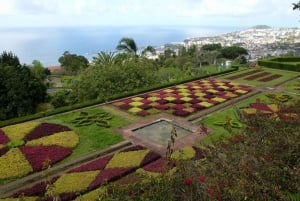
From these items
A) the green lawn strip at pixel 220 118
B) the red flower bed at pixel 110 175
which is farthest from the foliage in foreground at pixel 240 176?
the green lawn strip at pixel 220 118

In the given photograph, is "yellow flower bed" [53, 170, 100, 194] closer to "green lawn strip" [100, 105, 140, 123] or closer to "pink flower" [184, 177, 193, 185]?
"pink flower" [184, 177, 193, 185]

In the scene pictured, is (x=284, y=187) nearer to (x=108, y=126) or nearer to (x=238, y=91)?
(x=108, y=126)

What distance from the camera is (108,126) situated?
14.0 m

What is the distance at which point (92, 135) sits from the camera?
42.3ft

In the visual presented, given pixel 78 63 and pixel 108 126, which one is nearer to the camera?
pixel 108 126

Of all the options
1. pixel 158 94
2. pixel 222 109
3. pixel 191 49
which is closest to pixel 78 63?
pixel 191 49

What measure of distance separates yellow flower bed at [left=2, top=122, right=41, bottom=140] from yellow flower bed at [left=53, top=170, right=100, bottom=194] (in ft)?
14.5

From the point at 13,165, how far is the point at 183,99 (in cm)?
1111

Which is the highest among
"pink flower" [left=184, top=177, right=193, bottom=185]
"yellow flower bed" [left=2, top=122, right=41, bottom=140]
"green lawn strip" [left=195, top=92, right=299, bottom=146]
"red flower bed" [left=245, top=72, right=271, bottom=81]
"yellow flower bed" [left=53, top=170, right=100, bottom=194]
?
"pink flower" [left=184, top=177, right=193, bottom=185]

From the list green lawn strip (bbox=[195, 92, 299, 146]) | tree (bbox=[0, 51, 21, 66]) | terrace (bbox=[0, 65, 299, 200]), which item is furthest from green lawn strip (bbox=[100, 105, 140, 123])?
tree (bbox=[0, 51, 21, 66])

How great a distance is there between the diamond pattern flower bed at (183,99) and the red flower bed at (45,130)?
4243mm

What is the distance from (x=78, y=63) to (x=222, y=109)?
41439mm

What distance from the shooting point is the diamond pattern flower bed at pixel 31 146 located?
10.1 meters

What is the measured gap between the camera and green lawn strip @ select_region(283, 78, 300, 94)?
2144cm
